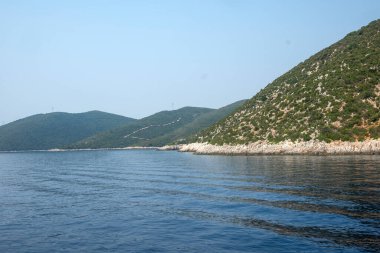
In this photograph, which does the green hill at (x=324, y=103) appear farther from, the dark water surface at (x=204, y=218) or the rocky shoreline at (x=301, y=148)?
the dark water surface at (x=204, y=218)

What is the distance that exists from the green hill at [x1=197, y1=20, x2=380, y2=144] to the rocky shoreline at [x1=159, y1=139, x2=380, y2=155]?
168cm

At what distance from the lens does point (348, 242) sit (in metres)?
16.6

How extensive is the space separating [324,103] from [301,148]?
16332mm

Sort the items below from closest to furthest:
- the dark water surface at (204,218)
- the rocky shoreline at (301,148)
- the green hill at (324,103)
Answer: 1. the dark water surface at (204,218)
2. the rocky shoreline at (301,148)
3. the green hill at (324,103)

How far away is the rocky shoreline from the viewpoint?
227ft

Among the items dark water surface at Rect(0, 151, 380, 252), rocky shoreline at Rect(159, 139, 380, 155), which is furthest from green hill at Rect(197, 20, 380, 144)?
dark water surface at Rect(0, 151, 380, 252)

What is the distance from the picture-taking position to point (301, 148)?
7994cm

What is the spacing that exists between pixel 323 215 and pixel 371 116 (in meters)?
61.8

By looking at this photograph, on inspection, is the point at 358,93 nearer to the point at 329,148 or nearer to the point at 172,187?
the point at 329,148

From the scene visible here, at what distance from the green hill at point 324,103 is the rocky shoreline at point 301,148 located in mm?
1682

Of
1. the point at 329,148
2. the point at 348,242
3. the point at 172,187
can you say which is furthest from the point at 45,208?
the point at 329,148

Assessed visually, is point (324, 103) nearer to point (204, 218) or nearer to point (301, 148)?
→ point (301, 148)

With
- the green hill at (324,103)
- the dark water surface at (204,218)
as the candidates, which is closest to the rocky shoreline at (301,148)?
the green hill at (324,103)

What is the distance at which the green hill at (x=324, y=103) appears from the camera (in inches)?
3091
